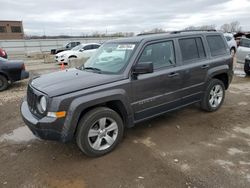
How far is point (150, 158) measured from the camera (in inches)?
143

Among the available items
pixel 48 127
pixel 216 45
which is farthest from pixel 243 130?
pixel 48 127

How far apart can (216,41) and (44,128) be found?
4239mm

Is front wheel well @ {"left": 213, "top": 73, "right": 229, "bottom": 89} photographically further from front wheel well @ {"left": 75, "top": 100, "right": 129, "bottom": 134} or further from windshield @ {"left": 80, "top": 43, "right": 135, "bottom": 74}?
front wheel well @ {"left": 75, "top": 100, "right": 129, "bottom": 134}

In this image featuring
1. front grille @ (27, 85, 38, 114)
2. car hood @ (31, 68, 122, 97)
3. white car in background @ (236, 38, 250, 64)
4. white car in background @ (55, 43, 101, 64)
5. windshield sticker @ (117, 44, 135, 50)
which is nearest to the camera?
car hood @ (31, 68, 122, 97)

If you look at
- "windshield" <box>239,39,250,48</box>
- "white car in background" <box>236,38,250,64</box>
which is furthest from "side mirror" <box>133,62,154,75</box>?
"windshield" <box>239,39,250,48</box>

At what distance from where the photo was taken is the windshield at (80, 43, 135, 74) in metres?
4.01

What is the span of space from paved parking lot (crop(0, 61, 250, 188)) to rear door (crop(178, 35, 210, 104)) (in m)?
0.65

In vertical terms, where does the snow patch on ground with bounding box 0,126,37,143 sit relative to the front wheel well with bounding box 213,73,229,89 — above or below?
below

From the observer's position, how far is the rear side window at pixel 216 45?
17.1 ft

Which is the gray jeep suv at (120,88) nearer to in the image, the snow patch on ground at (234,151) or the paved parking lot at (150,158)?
the paved parking lot at (150,158)

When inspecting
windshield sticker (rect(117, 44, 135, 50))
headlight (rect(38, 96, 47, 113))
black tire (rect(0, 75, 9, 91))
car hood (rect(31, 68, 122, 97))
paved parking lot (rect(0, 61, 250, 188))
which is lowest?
paved parking lot (rect(0, 61, 250, 188))

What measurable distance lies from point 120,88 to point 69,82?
80 cm

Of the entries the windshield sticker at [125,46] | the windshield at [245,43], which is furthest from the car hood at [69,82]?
the windshield at [245,43]

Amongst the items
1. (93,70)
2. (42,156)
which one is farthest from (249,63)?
(42,156)
